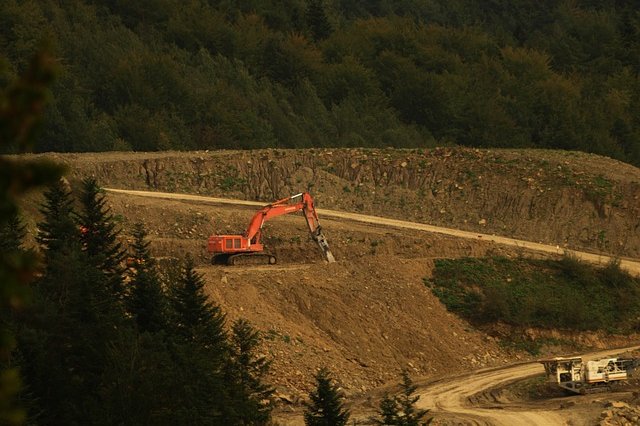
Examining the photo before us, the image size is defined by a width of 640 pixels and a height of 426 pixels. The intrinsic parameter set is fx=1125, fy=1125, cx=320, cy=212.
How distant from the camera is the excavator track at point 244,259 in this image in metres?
50.8

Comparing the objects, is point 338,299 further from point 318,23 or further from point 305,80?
point 318,23

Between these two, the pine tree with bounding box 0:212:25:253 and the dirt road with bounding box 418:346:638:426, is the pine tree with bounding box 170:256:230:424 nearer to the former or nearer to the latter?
the pine tree with bounding box 0:212:25:253

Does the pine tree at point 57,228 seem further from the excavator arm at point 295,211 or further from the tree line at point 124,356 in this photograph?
the excavator arm at point 295,211

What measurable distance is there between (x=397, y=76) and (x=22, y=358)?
7306 centimetres

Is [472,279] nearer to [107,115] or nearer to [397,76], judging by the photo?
[107,115]

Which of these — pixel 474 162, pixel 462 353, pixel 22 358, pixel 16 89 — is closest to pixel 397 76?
pixel 474 162

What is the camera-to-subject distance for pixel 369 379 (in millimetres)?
43219

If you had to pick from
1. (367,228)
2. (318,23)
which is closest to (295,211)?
(367,228)

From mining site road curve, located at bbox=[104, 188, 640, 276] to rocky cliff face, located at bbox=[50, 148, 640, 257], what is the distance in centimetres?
123

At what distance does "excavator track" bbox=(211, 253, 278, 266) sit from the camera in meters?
50.8

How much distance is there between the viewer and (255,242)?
51219 millimetres

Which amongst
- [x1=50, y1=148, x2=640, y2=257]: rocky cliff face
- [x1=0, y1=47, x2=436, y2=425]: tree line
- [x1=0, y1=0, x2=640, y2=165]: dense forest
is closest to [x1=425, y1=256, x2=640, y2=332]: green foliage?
[x1=50, y1=148, x2=640, y2=257]: rocky cliff face

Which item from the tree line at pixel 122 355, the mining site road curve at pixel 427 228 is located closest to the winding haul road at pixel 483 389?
the mining site road curve at pixel 427 228

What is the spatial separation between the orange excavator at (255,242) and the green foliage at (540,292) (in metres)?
5.77
